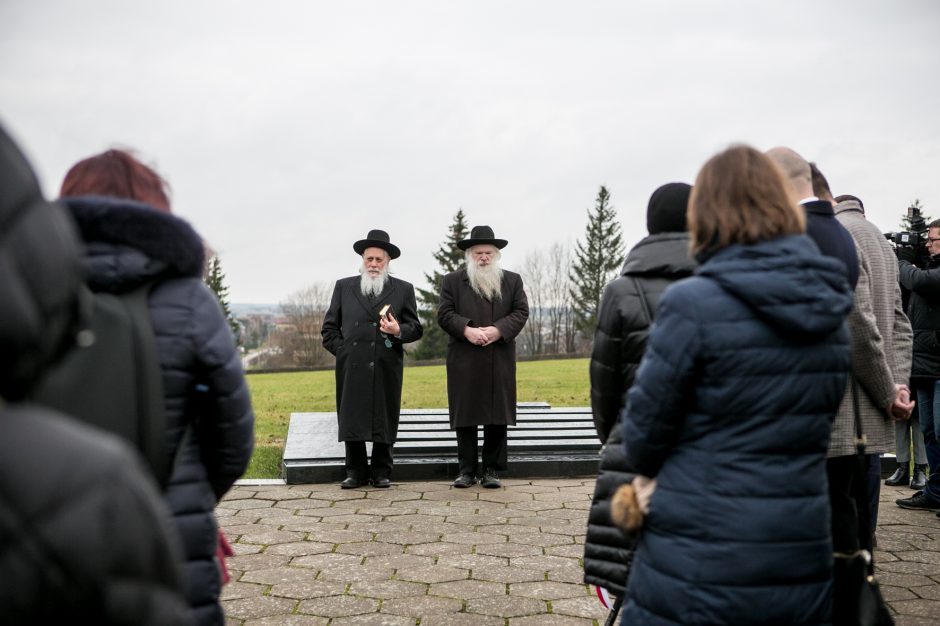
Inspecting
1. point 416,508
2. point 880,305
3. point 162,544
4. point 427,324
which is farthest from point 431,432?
point 427,324

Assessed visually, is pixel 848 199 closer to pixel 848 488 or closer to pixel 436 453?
pixel 848 488

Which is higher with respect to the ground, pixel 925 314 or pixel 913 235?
pixel 913 235

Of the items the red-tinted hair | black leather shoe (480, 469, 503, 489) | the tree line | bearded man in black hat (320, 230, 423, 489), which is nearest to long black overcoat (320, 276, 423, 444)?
bearded man in black hat (320, 230, 423, 489)

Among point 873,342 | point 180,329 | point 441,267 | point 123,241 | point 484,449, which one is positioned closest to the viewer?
point 123,241

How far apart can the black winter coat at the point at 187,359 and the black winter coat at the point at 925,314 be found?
5822 millimetres

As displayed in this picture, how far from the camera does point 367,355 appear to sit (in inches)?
315

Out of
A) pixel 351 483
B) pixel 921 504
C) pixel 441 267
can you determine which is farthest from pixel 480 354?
pixel 441 267

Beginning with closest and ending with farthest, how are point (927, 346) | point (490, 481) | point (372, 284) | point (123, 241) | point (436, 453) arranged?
point (123, 241) → point (927, 346) → point (490, 481) → point (372, 284) → point (436, 453)

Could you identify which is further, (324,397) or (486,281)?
(324,397)

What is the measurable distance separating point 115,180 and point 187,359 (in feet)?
1.81

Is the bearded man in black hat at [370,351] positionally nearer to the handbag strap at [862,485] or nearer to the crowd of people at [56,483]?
the handbag strap at [862,485]

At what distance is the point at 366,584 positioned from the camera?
16.3ft

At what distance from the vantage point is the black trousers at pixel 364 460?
784cm

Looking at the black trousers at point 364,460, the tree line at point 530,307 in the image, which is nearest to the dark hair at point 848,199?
the black trousers at point 364,460
